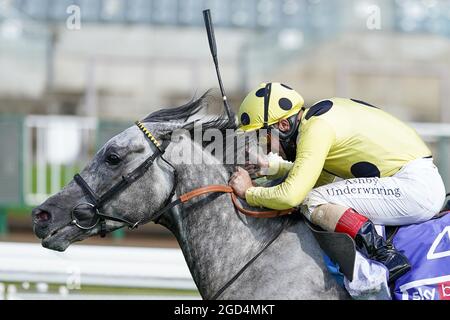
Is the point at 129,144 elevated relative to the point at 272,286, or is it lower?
elevated

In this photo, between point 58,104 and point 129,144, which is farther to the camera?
point 58,104

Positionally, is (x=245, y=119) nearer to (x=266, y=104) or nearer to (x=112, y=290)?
(x=266, y=104)

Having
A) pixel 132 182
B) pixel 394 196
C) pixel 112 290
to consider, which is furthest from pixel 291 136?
pixel 112 290

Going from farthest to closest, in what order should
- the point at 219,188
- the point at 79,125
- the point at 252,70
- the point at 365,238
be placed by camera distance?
the point at 252,70, the point at 79,125, the point at 219,188, the point at 365,238

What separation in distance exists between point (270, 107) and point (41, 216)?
1.08 m

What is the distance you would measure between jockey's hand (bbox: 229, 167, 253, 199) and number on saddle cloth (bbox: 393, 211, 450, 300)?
662 mm

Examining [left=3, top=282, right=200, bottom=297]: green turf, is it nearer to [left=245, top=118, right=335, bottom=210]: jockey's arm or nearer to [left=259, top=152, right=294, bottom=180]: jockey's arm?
[left=259, top=152, right=294, bottom=180]: jockey's arm

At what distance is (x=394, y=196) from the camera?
325 cm

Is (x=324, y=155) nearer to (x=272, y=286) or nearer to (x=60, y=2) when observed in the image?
(x=272, y=286)

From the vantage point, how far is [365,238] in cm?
315

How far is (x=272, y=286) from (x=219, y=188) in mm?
483

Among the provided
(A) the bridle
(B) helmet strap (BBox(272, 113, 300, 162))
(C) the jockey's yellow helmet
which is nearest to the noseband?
(A) the bridle

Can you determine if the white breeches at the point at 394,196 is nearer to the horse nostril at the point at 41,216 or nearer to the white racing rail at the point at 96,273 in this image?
the horse nostril at the point at 41,216

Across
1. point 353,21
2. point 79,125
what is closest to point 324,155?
point 79,125
